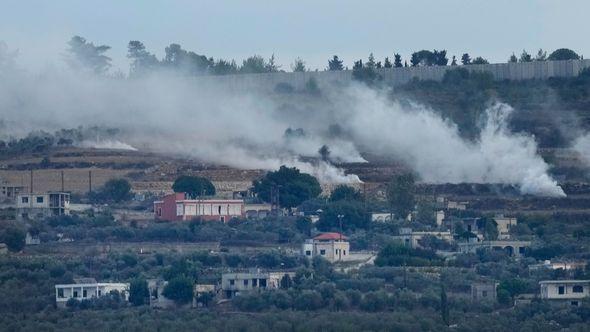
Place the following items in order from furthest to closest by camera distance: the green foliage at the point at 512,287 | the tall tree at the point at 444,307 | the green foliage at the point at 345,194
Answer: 1. the green foliage at the point at 345,194
2. the green foliage at the point at 512,287
3. the tall tree at the point at 444,307

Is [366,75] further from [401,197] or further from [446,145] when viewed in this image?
[401,197]

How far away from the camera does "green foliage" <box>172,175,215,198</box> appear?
9381cm

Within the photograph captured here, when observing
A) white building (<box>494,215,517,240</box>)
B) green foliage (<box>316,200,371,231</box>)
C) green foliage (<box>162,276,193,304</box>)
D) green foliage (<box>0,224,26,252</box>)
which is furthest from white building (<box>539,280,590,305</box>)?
green foliage (<box>0,224,26,252</box>)

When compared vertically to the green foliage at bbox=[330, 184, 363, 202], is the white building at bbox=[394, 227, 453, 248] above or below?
below

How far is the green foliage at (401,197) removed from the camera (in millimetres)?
90812

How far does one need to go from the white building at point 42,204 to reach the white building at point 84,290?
52.7 ft

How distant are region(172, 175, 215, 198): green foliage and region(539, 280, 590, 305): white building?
22203 mm

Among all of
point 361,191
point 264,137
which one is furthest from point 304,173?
point 264,137

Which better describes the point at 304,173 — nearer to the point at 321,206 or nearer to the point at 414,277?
the point at 321,206

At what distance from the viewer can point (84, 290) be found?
243ft

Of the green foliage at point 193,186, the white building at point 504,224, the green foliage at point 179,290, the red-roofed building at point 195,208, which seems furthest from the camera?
the green foliage at point 193,186

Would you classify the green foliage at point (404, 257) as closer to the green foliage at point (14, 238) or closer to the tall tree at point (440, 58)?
the green foliage at point (14, 238)

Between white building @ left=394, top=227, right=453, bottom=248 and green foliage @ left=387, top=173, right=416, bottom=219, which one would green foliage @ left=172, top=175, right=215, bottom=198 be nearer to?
green foliage @ left=387, top=173, right=416, bottom=219

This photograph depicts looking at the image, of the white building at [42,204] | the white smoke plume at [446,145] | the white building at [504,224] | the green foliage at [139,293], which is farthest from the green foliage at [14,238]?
the white smoke plume at [446,145]
